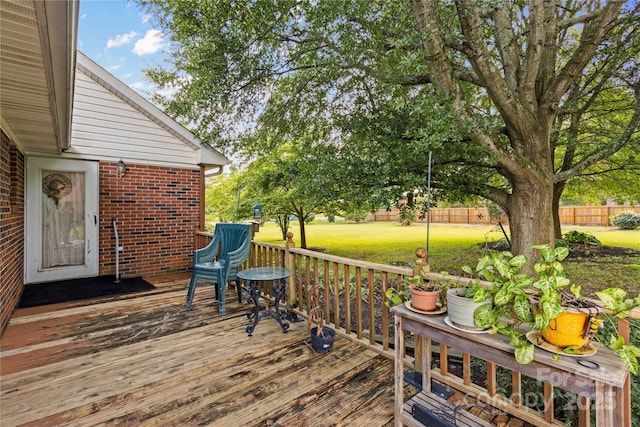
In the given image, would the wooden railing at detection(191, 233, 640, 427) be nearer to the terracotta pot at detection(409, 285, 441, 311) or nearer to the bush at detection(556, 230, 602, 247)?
the terracotta pot at detection(409, 285, 441, 311)

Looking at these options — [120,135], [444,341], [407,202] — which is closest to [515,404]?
[444,341]

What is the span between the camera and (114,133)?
5.42 m

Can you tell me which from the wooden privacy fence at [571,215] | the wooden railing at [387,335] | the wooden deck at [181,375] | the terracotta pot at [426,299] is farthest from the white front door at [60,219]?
the wooden privacy fence at [571,215]

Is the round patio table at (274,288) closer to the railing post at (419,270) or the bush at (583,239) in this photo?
the railing post at (419,270)

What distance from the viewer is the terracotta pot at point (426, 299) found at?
5.82 feet

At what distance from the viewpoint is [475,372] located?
9.97 ft

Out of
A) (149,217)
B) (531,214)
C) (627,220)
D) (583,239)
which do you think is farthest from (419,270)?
(627,220)

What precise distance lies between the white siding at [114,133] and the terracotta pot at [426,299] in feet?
19.1

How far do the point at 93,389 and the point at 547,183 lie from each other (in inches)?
231

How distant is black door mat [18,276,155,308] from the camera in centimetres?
416

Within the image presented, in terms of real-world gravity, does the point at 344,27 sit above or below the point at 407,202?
above

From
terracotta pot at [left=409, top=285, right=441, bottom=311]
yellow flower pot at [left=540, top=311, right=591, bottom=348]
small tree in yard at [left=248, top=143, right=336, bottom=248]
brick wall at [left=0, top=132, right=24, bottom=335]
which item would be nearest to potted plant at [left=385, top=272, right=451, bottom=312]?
terracotta pot at [left=409, top=285, right=441, bottom=311]

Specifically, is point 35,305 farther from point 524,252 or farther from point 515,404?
point 524,252

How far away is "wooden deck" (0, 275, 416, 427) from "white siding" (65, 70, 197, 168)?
3002 mm
